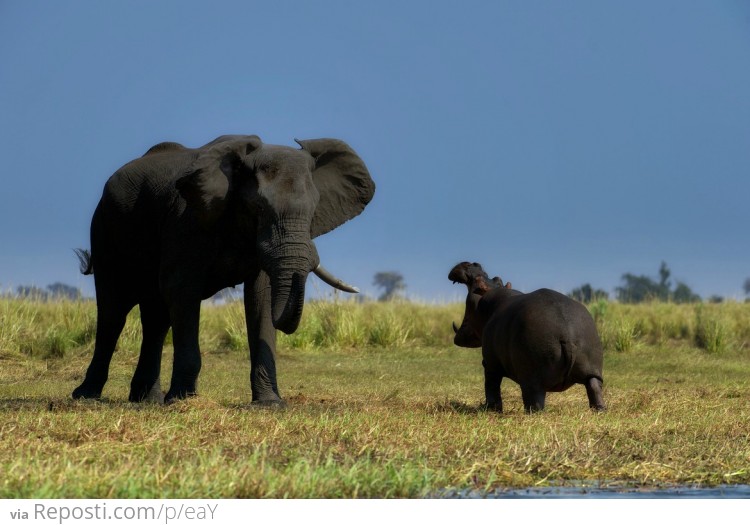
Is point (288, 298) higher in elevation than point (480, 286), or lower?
lower

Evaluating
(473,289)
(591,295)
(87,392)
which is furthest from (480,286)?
(591,295)

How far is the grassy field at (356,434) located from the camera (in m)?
6.71

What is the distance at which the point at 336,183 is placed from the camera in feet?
39.9

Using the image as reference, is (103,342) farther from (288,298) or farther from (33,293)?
(33,293)

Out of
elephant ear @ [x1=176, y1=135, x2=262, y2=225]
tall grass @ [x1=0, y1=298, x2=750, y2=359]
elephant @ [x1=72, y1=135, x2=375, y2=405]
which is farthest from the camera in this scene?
tall grass @ [x1=0, y1=298, x2=750, y2=359]

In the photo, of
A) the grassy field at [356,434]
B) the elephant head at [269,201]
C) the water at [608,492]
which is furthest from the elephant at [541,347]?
the water at [608,492]

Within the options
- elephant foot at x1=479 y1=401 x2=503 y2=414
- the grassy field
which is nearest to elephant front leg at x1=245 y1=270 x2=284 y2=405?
the grassy field

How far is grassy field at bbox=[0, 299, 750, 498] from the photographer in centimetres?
671

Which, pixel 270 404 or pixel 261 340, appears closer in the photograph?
pixel 270 404

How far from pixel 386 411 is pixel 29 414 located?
9.43 ft

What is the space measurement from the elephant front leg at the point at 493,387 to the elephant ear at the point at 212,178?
2.72 metres

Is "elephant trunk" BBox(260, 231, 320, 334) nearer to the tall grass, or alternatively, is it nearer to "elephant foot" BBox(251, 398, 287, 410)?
"elephant foot" BBox(251, 398, 287, 410)

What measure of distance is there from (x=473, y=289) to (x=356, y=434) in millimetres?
3969

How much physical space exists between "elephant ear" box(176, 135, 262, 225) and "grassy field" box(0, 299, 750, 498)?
1.64 m
